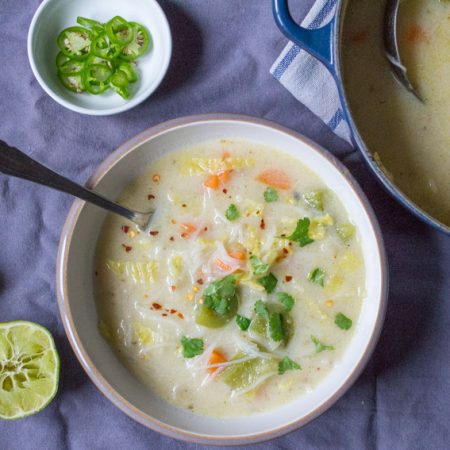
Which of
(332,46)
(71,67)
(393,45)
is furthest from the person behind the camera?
(71,67)

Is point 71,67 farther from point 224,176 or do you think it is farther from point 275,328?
point 275,328

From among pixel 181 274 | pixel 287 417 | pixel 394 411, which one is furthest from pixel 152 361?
pixel 394 411

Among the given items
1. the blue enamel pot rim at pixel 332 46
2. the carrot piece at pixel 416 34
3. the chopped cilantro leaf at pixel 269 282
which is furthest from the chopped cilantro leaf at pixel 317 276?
the carrot piece at pixel 416 34

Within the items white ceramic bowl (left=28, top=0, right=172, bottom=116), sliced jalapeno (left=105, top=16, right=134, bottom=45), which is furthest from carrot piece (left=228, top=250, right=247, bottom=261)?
sliced jalapeno (left=105, top=16, right=134, bottom=45)

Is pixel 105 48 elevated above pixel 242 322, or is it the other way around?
pixel 105 48

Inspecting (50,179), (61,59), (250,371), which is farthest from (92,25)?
(250,371)

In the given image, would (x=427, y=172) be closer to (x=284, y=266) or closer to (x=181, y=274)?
(x=284, y=266)

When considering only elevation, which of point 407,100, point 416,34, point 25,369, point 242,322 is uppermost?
point 416,34

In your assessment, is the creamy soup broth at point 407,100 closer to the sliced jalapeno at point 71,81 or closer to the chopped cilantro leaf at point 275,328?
the chopped cilantro leaf at point 275,328
